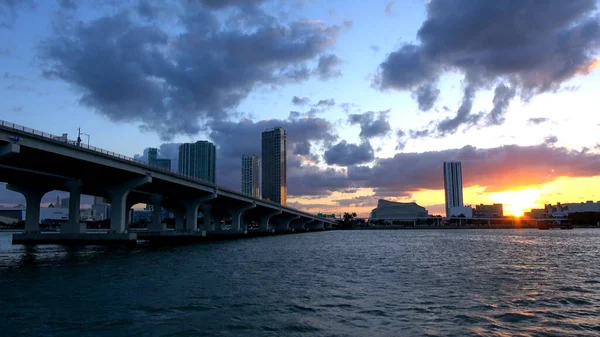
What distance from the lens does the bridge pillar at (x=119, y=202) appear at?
70.6 meters

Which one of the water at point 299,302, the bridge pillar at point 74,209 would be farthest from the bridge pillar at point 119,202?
the water at point 299,302

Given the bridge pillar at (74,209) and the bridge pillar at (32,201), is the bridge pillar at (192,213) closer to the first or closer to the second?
the bridge pillar at (74,209)

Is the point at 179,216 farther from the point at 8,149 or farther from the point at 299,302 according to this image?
the point at 299,302

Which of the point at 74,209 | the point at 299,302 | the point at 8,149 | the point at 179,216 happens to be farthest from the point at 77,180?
the point at 299,302

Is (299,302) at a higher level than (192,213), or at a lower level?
lower

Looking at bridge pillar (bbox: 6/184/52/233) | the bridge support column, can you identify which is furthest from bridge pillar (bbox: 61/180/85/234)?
the bridge support column

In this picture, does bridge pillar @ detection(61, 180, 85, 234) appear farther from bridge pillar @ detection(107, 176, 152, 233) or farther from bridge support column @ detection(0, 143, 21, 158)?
bridge support column @ detection(0, 143, 21, 158)

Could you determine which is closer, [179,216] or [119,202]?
[119,202]

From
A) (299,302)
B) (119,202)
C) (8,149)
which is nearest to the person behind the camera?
(299,302)

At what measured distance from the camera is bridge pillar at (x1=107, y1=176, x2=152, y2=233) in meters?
70.6

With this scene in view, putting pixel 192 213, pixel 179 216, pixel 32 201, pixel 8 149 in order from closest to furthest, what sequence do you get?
pixel 8 149, pixel 32 201, pixel 192 213, pixel 179 216

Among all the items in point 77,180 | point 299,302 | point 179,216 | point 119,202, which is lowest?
point 299,302

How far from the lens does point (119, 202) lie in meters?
72.7

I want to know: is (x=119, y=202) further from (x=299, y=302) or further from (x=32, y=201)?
(x=299, y=302)
